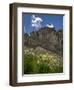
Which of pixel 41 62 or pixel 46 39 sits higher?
pixel 46 39

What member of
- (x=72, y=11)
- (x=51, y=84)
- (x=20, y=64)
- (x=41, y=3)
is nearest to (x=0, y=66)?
(x=20, y=64)

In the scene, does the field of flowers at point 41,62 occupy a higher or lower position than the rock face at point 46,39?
lower

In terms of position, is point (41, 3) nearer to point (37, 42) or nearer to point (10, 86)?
point (37, 42)

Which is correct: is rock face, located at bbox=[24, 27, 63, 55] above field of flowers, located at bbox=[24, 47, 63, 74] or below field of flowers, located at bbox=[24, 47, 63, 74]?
above
